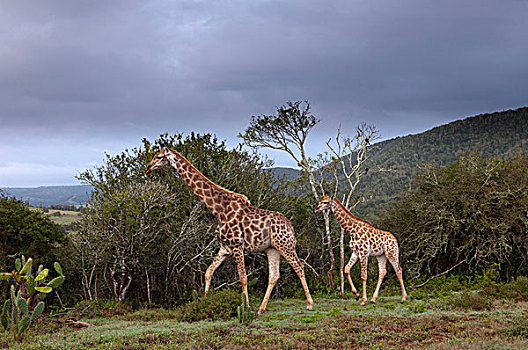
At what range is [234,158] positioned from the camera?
47.4ft

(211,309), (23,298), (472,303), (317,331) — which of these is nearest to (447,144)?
(472,303)

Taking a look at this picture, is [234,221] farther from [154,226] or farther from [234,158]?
[234,158]

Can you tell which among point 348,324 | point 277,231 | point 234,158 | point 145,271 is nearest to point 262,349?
point 348,324

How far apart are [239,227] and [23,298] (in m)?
4.55

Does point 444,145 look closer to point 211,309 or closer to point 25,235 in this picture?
point 211,309

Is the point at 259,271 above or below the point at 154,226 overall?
below

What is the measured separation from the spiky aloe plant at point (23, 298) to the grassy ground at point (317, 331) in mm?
326

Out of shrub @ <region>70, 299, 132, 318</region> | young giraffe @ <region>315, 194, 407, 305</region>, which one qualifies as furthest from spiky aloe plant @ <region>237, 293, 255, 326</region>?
young giraffe @ <region>315, 194, 407, 305</region>

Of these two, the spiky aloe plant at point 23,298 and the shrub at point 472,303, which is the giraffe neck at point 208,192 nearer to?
the spiky aloe plant at point 23,298

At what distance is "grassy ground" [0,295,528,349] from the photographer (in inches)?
277

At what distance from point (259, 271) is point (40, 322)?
6.68m

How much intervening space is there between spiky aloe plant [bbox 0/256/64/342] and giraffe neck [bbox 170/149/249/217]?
351 centimetres

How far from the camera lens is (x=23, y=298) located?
755cm

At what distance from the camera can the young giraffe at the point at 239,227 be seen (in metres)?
9.96
